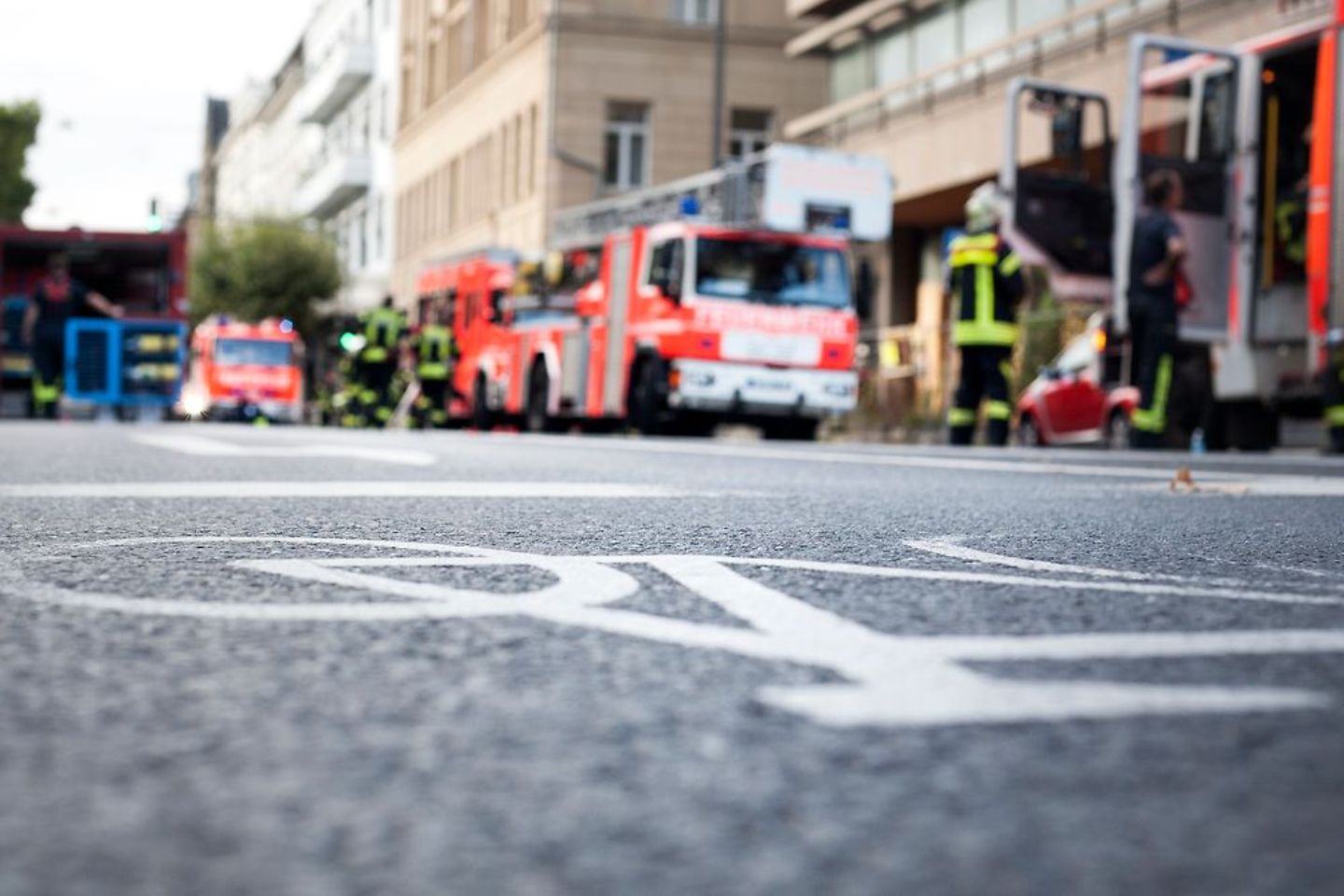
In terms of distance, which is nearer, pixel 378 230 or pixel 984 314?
pixel 984 314

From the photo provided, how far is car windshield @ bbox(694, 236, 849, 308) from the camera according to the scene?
882 inches

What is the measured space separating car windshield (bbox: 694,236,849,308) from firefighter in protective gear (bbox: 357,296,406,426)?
19.3ft

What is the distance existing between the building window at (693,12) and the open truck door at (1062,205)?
95.8 feet

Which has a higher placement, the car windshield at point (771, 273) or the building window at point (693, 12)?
the building window at point (693, 12)

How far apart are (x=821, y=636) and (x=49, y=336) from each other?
1044 inches

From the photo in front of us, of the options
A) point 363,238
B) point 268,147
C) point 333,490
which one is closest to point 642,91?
point 363,238

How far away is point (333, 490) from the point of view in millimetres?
7309

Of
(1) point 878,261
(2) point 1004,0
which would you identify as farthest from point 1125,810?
(1) point 878,261

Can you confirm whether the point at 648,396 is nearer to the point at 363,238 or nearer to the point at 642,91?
the point at 642,91

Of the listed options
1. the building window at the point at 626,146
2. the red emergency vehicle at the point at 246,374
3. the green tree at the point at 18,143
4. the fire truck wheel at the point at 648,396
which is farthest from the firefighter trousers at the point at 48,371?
the green tree at the point at 18,143

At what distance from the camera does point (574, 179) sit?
4659 centimetres

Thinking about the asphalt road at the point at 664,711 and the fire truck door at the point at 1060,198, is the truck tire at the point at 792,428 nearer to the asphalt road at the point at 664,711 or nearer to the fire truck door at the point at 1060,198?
the fire truck door at the point at 1060,198

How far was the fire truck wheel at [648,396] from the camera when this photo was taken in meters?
22.9

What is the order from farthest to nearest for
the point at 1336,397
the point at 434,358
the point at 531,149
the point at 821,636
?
the point at 531,149, the point at 434,358, the point at 1336,397, the point at 821,636
